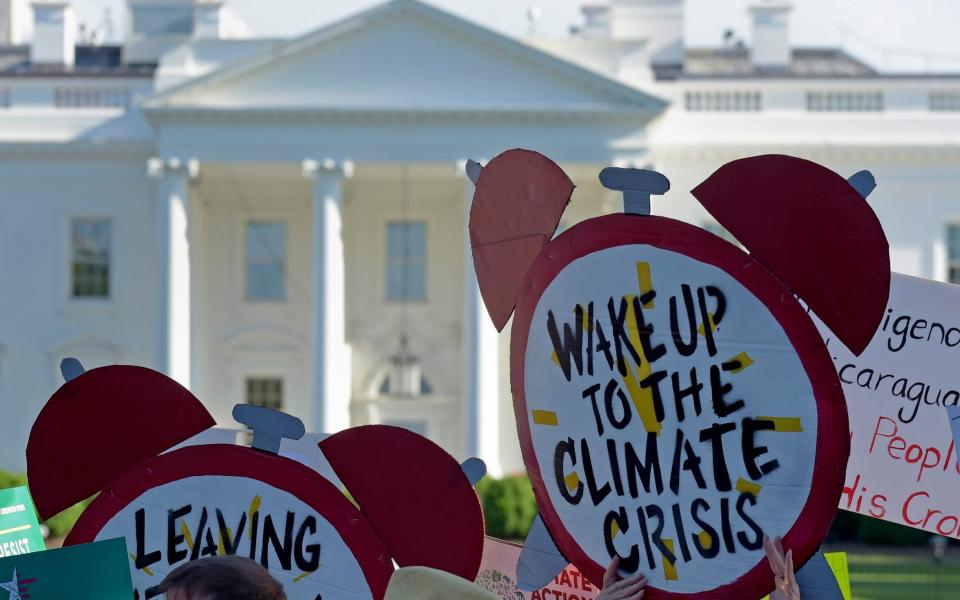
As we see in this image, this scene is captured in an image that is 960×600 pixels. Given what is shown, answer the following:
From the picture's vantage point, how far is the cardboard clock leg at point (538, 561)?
3.75 meters

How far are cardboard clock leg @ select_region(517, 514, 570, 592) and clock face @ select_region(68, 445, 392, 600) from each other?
0.34m

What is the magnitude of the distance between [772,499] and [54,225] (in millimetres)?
33109

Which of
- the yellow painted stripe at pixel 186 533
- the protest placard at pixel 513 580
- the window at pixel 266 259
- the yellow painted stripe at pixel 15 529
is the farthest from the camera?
the window at pixel 266 259

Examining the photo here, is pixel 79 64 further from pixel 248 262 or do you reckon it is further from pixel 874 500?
pixel 874 500

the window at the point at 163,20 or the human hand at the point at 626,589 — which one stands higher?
the window at the point at 163,20

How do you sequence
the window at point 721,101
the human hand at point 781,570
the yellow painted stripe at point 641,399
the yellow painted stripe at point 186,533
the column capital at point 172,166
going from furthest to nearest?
1. the window at point 721,101
2. the column capital at point 172,166
3. the yellow painted stripe at point 186,533
4. the yellow painted stripe at point 641,399
5. the human hand at point 781,570

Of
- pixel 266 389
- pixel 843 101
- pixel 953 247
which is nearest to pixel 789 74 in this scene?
pixel 843 101

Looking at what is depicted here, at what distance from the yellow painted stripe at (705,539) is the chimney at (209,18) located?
37045mm

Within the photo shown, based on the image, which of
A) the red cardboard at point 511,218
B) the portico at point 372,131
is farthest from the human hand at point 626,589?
the portico at point 372,131

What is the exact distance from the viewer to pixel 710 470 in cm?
346

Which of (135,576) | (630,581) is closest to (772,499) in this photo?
(630,581)

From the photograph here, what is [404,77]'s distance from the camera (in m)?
32.0

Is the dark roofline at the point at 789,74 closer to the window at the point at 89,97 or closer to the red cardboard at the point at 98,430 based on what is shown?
the window at the point at 89,97

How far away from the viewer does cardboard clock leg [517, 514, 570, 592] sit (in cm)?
375
